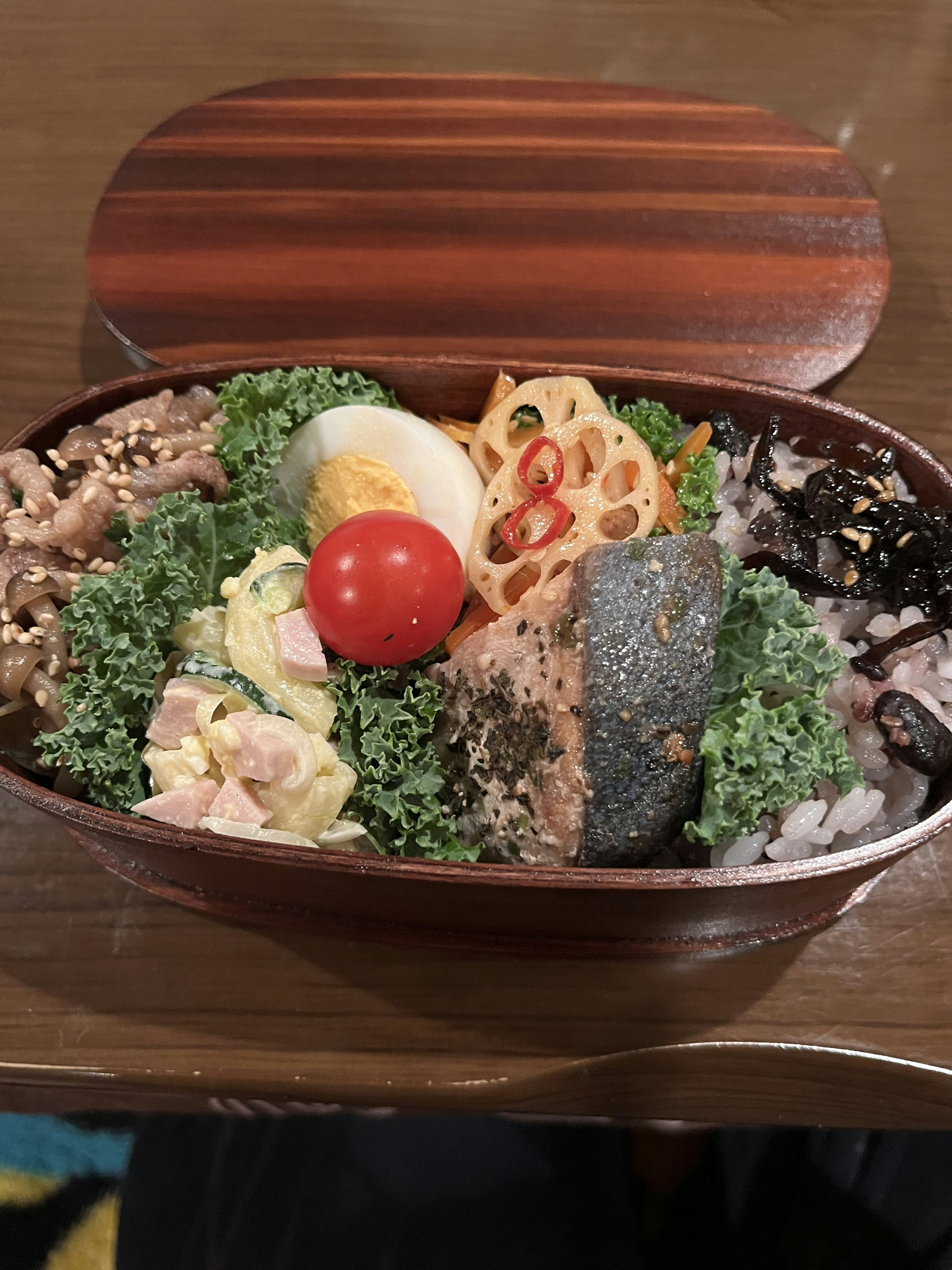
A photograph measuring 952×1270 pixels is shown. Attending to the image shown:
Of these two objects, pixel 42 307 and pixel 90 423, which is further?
pixel 42 307

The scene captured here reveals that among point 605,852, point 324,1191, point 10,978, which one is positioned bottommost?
point 324,1191

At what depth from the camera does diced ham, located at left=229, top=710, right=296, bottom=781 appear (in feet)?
5.24

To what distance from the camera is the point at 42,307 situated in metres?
2.90

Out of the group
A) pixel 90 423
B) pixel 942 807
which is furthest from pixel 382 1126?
pixel 90 423

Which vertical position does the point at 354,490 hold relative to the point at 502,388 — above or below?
below

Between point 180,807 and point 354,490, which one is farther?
point 354,490

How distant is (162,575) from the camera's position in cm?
181

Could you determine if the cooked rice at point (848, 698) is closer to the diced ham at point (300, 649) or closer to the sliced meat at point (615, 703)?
the sliced meat at point (615, 703)

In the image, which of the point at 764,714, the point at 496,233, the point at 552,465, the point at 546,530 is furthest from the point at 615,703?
the point at 496,233

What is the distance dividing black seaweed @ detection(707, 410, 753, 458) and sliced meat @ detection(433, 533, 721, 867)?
0.52 meters

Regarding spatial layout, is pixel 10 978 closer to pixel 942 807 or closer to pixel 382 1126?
pixel 382 1126

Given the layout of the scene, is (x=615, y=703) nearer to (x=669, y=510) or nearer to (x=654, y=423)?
(x=669, y=510)

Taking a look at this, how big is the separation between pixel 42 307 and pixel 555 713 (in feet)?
8.24

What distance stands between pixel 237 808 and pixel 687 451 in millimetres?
1329
